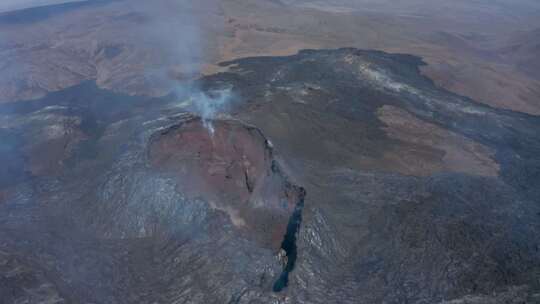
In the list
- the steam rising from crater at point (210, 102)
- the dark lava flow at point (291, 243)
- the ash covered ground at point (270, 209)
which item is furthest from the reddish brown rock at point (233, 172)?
the steam rising from crater at point (210, 102)

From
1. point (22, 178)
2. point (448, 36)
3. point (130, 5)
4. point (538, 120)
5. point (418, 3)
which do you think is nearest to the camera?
point (22, 178)

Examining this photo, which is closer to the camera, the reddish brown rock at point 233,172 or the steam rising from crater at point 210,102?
the reddish brown rock at point 233,172

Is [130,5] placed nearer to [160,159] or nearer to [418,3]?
[160,159]

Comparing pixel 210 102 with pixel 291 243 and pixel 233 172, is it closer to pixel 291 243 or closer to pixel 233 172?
pixel 233 172

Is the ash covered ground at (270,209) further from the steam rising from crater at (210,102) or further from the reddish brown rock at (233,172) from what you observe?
→ the steam rising from crater at (210,102)

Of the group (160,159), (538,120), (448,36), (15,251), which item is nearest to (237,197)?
(160,159)

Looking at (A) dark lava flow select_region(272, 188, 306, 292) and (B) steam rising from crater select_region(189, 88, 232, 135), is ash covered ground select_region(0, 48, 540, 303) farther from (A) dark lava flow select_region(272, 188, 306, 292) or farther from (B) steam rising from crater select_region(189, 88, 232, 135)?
(B) steam rising from crater select_region(189, 88, 232, 135)

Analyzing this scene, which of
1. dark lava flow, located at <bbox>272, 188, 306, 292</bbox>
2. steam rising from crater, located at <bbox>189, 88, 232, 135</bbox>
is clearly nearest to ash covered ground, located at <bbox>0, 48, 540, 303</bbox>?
dark lava flow, located at <bbox>272, 188, 306, 292</bbox>
